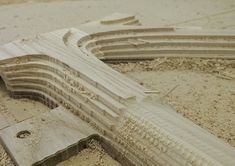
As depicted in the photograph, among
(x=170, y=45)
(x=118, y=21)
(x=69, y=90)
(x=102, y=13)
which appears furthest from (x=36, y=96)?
(x=102, y=13)

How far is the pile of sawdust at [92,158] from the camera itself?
2270 mm

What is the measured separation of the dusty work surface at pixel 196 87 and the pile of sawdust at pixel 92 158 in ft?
1.79

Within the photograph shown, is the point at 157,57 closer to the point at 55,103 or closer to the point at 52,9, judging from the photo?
the point at 55,103

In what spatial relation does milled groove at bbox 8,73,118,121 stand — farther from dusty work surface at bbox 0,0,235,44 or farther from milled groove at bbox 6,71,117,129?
dusty work surface at bbox 0,0,235,44

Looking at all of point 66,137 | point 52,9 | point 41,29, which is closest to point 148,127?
point 66,137

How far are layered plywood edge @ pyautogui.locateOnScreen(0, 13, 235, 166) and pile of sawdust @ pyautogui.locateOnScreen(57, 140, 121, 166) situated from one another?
0.38 ft

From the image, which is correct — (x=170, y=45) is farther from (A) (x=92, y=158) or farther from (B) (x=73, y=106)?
(A) (x=92, y=158)

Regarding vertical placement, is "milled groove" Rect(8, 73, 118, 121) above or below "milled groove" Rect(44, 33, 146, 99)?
below

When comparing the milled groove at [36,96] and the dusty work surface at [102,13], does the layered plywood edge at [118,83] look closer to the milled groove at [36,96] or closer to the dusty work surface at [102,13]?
the milled groove at [36,96]

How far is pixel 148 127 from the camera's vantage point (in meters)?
2.11

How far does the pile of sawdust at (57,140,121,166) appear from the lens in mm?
2270

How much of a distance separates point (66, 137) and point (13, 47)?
1.45m

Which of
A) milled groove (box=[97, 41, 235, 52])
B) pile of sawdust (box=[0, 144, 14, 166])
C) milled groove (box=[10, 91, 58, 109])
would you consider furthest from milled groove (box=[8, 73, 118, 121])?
milled groove (box=[97, 41, 235, 52])

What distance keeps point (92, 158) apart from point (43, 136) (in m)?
0.39
